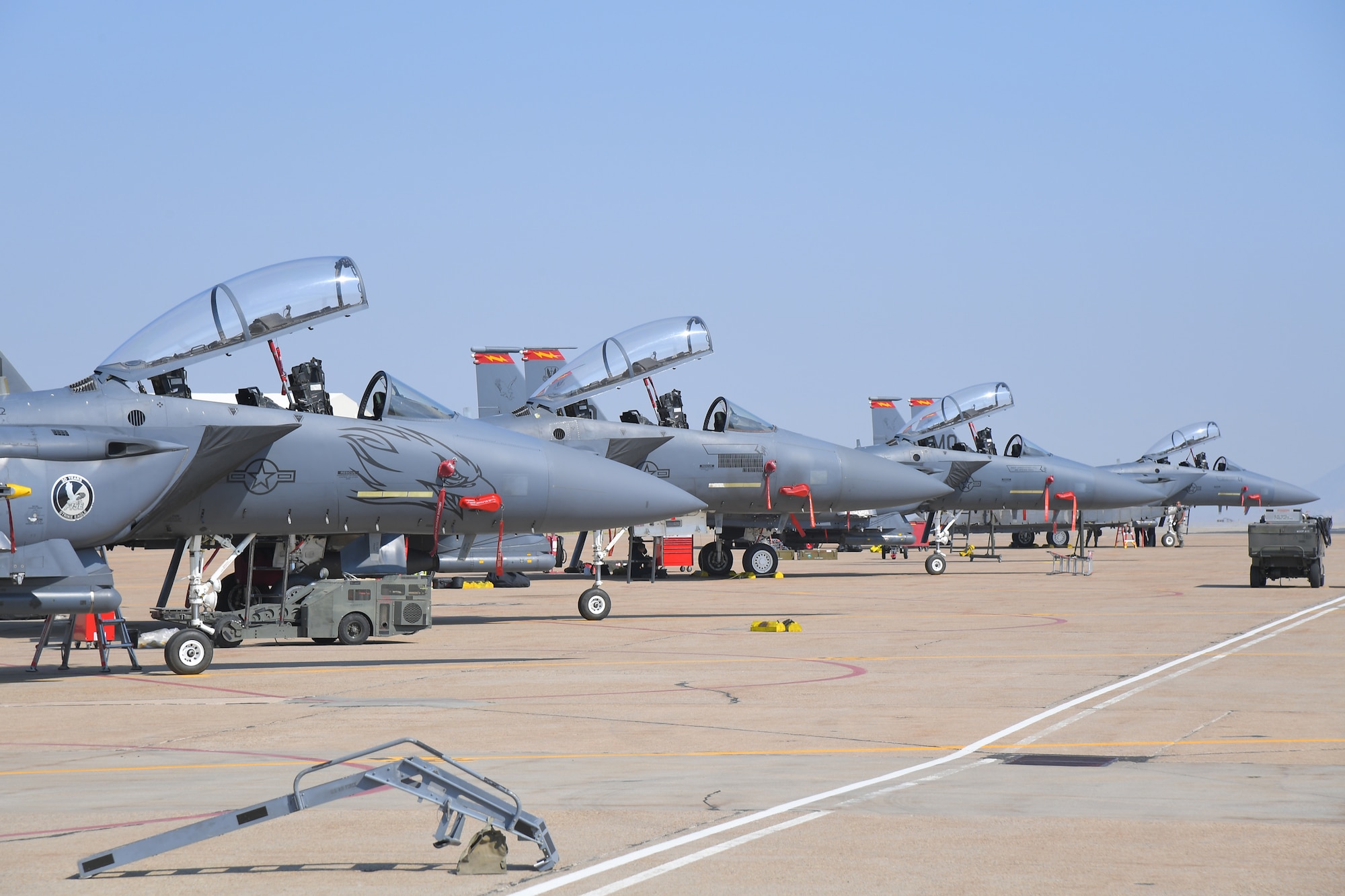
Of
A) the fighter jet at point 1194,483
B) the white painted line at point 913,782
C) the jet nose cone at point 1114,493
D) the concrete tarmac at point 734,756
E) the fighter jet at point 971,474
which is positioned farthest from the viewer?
the fighter jet at point 1194,483

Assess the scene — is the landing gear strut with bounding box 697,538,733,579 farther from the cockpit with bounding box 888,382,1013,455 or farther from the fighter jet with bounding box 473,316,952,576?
the cockpit with bounding box 888,382,1013,455

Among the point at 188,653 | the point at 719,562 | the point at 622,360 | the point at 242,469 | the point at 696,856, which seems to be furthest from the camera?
the point at 719,562

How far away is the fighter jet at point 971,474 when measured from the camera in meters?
36.0

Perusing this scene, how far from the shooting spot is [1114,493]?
39.2 m

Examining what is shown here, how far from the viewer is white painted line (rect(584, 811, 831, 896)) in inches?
218

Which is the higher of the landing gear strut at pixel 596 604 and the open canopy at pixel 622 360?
the open canopy at pixel 622 360

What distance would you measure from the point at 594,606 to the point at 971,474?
19070mm

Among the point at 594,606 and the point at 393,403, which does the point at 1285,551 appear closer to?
the point at 594,606

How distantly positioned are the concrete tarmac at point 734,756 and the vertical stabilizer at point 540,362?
11615mm

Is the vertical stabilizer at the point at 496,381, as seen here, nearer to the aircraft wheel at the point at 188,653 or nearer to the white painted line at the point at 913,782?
the aircraft wheel at the point at 188,653

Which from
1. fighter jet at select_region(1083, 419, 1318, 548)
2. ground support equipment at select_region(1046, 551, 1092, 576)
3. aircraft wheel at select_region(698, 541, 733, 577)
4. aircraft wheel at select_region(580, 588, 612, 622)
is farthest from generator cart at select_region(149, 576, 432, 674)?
fighter jet at select_region(1083, 419, 1318, 548)

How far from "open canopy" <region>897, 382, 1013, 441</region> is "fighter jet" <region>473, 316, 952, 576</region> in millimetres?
7618

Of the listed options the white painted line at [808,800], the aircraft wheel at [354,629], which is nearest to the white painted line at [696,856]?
the white painted line at [808,800]

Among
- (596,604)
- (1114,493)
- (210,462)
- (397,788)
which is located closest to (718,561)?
(1114,493)
